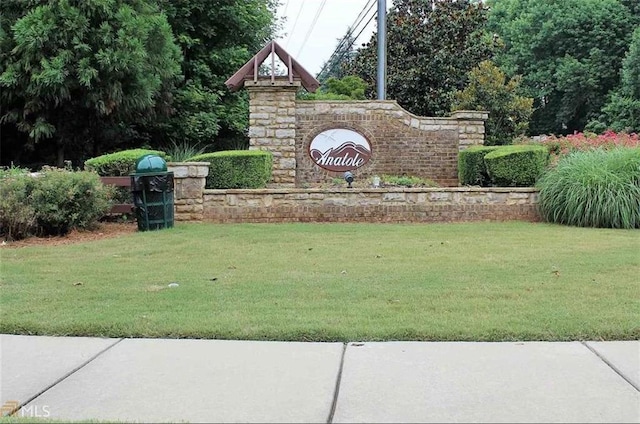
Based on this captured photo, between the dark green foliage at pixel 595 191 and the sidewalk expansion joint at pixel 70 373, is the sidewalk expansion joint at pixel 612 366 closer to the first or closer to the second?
the sidewalk expansion joint at pixel 70 373

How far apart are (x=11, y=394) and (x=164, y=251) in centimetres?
437

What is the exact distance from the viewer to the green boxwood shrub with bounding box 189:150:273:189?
11.4m

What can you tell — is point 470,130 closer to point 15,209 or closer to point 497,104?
point 497,104

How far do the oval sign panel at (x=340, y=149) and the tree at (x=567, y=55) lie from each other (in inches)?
899

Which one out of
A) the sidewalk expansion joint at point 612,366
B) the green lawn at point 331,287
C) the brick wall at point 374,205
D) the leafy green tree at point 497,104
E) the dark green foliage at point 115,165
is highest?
the leafy green tree at point 497,104

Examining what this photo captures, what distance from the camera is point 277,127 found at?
13.9 metres

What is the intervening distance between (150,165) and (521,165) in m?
7.16

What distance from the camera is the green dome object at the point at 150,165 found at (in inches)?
357

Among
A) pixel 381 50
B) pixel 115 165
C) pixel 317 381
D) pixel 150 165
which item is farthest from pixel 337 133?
pixel 317 381

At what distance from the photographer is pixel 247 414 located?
289 centimetres

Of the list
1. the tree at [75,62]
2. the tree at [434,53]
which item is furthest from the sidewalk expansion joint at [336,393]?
the tree at [434,53]

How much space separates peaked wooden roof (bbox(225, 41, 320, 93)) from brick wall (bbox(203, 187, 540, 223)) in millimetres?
4182

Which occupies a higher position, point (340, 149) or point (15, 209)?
point (340, 149)

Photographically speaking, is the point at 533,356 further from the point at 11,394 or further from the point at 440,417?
the point at 11,394
